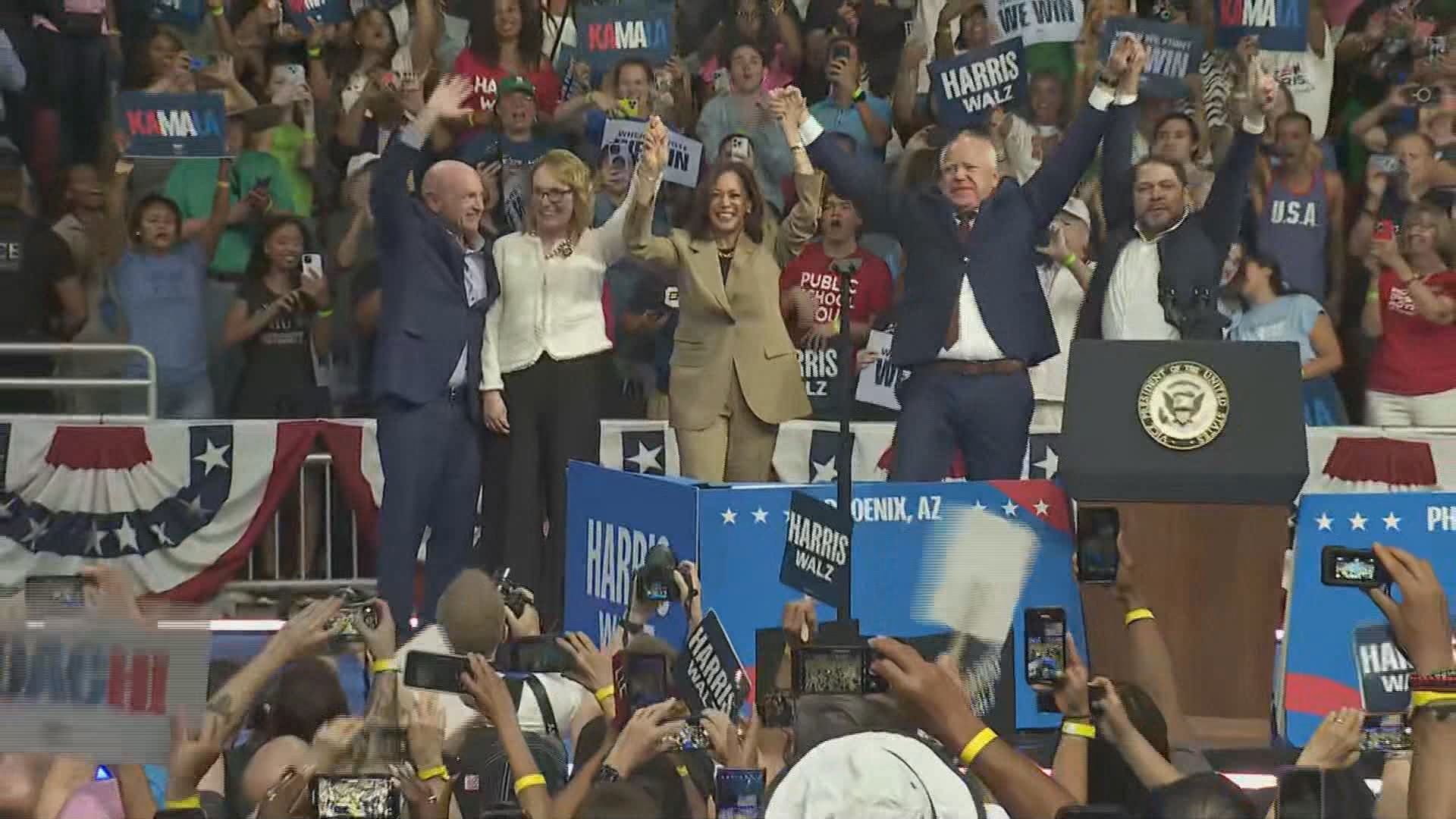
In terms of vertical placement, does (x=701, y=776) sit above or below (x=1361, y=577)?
below

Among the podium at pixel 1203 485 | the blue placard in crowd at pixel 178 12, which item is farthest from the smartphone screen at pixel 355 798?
the blue placard in crowd at pixel 178 12

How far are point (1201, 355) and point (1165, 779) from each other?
285cm

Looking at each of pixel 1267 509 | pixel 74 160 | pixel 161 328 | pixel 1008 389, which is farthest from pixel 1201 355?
pixel 74 160

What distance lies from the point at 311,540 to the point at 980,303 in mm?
4149

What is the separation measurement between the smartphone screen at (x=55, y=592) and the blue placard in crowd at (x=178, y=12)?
8.33m

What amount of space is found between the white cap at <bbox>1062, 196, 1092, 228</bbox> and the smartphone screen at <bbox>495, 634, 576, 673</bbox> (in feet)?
20.3

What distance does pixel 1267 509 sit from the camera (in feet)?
24.1

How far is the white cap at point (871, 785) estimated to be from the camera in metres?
3.89

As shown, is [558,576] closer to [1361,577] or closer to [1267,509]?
[1267,509]

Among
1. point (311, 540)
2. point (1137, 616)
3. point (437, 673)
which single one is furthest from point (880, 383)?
point (437, 673)

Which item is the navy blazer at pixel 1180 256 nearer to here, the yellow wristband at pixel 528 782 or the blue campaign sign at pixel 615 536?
the blue campaign sign at pixel 615 536

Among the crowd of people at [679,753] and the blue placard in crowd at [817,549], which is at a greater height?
the blue placard in crowd at [817,549]

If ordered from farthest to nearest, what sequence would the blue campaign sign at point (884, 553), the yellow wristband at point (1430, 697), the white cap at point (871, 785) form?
the blue campaign sign at point (884, 553) → the yellow wristband at point (1430, 697) → the white cap at point (871, 785)

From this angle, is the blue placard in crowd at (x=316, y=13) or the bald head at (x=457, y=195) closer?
the bald head at (x=457, y=195)
